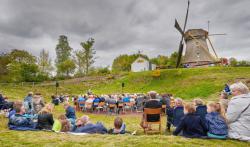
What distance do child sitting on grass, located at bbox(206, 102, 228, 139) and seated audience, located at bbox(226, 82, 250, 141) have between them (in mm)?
180

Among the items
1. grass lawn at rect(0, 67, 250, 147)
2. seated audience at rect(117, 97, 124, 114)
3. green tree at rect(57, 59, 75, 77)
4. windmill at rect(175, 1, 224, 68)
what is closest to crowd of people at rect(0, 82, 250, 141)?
grass lawn at rect(0, 67, 250, 147)

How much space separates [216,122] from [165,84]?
103 ft

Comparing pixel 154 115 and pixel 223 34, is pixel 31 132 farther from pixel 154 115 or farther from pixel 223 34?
pixel 223 34

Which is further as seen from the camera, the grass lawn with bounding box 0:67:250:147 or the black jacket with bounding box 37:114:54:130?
the black jacket with bounding box 37:114:54:130

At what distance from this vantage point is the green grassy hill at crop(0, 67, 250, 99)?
3228cm

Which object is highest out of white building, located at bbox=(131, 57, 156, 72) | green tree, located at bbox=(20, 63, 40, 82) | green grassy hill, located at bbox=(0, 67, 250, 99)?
white building, located at bbox=(131, 57, 156, 72)

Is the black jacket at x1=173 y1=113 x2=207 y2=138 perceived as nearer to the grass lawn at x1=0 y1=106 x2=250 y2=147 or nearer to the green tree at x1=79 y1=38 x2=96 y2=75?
the grass lawn at x1=0 y1=106 x2=250 y2=147

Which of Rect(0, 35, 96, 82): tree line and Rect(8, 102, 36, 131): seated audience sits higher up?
Rect(0, 35, 96, 82): tree line

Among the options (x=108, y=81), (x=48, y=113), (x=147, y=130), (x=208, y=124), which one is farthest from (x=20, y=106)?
(x=108, y=81)

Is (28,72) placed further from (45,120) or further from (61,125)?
(61,125)

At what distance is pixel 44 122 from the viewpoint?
29.6ft

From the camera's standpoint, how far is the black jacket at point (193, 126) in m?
7.52

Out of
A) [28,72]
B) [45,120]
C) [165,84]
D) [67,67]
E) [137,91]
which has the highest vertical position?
[67,67]

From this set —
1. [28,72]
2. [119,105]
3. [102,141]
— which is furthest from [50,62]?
[102,141]
